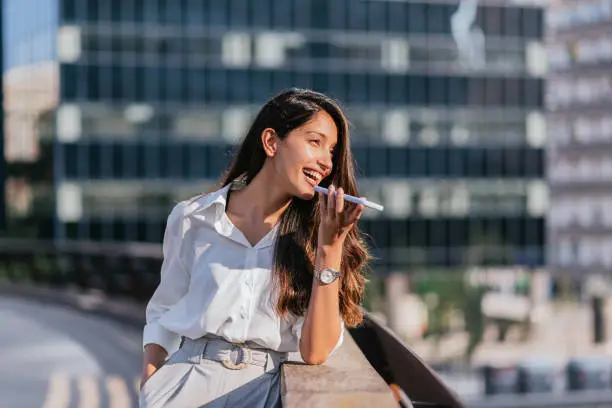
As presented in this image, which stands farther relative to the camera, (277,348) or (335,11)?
(335,11)

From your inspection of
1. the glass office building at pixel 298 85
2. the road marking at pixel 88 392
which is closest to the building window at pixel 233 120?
the glass office building at pixel 298 85

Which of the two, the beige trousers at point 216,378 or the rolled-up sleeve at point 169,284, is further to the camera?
the rolled-up sleeve at point 169,284

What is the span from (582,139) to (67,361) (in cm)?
9152

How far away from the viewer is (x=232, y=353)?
3.23 m

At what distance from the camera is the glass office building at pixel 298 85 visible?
54375 mm

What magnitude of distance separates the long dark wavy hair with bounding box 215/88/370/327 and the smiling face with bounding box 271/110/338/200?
24mm

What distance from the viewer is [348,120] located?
342 centimetres

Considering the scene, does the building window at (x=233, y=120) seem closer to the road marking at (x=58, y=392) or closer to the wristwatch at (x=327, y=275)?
the road marking at (x=58, y=392)

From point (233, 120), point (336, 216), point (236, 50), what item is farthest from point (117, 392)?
point (236, 50)

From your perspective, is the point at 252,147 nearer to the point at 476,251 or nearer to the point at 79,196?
the point at 79,196

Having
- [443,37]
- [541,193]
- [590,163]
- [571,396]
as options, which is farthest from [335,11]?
[590,163]

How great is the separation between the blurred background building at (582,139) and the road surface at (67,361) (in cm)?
8569

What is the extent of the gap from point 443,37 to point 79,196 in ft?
61.8

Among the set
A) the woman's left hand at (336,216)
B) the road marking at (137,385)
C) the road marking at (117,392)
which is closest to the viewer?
the woman's left hand at (336,216)
